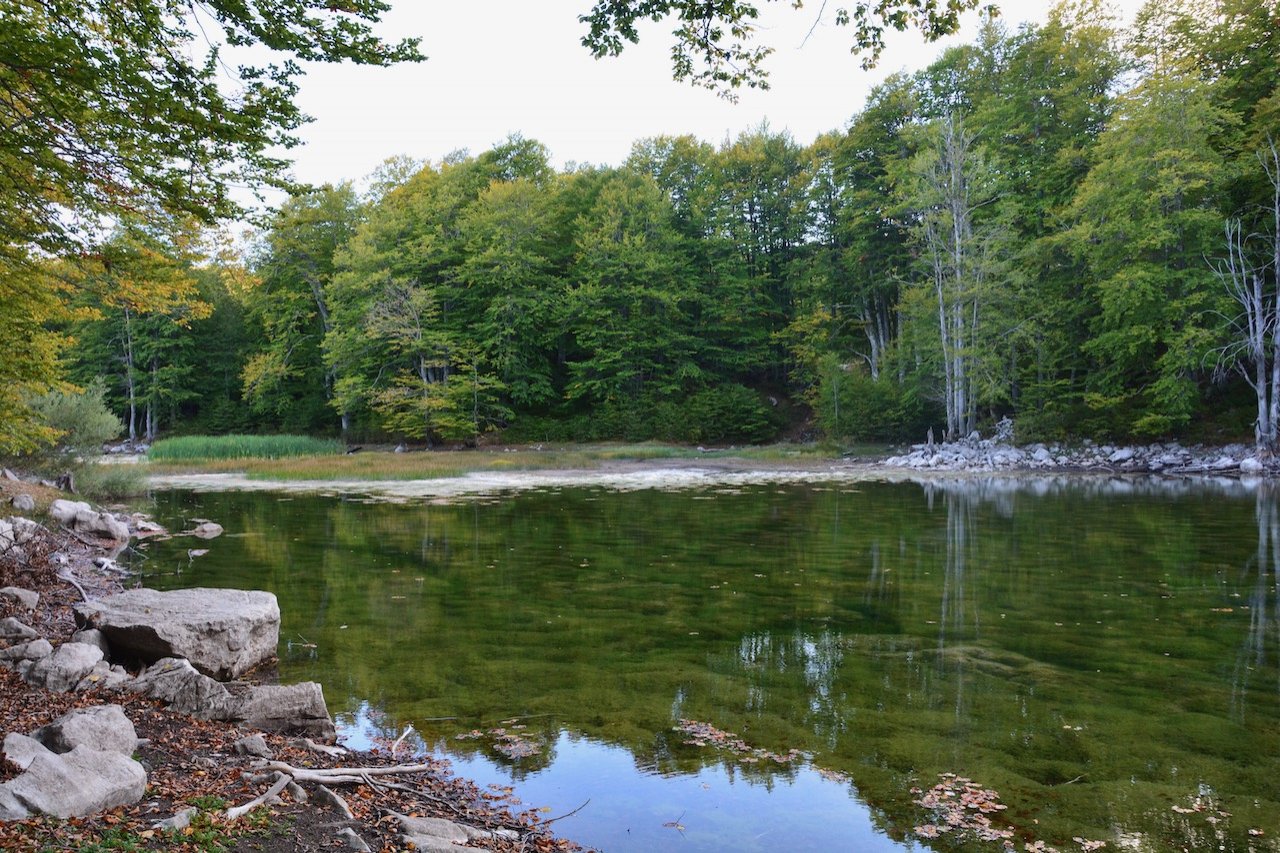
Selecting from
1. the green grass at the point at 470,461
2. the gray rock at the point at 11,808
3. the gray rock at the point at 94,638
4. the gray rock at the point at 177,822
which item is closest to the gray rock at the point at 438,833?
the gray rock at the point at 177,822

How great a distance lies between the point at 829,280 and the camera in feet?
130

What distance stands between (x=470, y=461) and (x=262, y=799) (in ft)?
89.1

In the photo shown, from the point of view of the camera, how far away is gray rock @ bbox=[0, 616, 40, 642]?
6.00m

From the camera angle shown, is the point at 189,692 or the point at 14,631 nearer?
the point at 189,692

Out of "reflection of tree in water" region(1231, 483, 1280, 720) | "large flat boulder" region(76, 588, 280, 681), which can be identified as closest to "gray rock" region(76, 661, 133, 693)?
"large flat boulder" region(76, 588, 280, 681)

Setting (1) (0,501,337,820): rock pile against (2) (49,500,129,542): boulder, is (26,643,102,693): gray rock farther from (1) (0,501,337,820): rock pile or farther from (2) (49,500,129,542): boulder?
(2) (49,500,129,542): boulder

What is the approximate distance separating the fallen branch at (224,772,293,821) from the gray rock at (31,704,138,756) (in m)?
0.76

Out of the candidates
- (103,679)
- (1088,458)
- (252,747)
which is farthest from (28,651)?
(1088,458)

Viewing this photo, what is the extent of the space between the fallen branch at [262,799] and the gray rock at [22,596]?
505 cm

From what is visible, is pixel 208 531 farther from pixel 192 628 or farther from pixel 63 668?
pixel 63 668

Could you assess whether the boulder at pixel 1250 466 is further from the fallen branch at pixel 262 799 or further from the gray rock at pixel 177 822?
the gray rock at pixel 177 822

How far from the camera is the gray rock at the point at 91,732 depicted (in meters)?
3.71

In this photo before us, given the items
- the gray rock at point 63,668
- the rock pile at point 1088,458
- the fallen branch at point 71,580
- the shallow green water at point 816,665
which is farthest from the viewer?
the rock pile at point 1088,458

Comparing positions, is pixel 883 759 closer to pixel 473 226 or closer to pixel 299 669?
pixel 299 669
